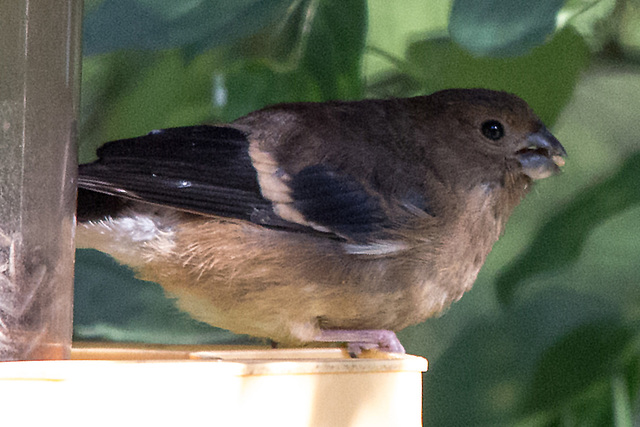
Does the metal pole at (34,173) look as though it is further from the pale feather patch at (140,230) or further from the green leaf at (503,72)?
the green leaf at (503,72)

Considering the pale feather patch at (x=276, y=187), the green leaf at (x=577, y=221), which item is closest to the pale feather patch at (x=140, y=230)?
the pale feather patch at (x=276, y=187)

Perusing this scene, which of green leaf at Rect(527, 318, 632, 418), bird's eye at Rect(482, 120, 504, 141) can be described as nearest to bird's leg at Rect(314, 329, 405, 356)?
bird's eye at Rect(482, 120, 504, 141)

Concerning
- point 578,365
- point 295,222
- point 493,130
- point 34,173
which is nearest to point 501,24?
point 493,130

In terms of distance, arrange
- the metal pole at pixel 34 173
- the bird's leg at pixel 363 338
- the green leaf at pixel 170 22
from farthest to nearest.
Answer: the green leaf at pixel 170 22, the bird's leg at pixel 363 338, the metal pole at pixel 34 173

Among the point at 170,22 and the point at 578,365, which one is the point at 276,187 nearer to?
the point at 170,22

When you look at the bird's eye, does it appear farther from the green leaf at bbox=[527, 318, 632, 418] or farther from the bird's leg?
the green leaf at bbox=[527, 318, 632, 418]

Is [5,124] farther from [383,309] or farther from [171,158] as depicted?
[383,309]
